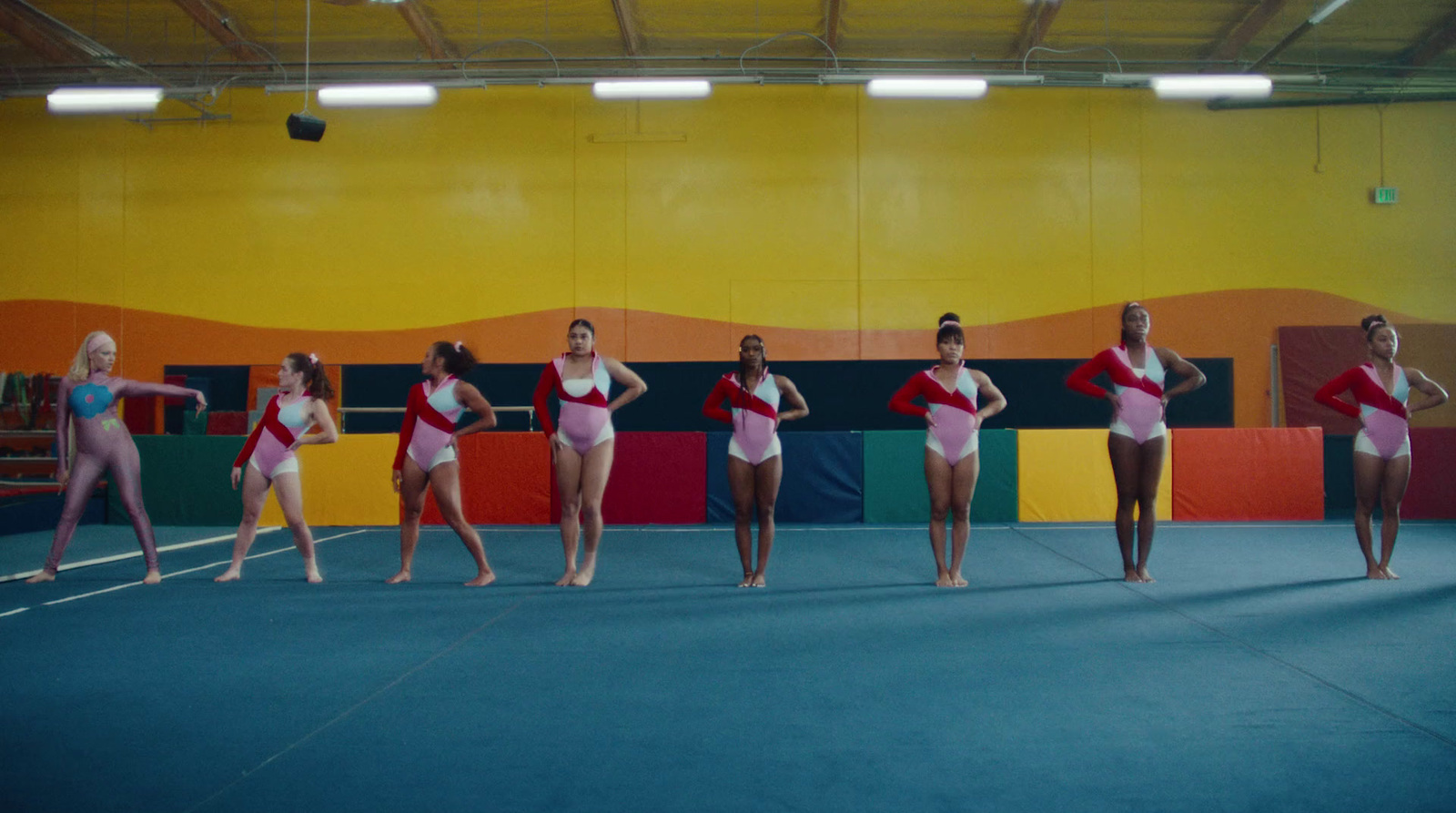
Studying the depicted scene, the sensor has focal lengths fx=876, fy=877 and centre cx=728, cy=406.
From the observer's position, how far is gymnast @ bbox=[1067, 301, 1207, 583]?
5.86m

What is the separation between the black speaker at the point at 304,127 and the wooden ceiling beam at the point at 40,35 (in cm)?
411

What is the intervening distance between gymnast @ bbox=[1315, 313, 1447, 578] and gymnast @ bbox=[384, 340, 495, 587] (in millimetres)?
6003

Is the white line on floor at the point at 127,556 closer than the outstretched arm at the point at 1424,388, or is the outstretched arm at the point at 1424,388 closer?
the outstretched arm at the point at 1424,388

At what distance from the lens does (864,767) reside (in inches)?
104

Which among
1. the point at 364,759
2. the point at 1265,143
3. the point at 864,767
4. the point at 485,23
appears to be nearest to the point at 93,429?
the point at 364,759

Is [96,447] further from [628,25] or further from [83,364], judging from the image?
[628,25]

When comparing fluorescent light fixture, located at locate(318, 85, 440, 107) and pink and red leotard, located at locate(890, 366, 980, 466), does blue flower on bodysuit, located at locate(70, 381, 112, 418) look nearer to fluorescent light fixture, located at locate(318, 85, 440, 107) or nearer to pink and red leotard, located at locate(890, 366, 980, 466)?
fluorescent light fixture, located at locate(318, 85, 440, 107)

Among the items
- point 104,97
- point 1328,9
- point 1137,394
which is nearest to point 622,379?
point 1137,394

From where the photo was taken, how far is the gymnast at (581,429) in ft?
19.2

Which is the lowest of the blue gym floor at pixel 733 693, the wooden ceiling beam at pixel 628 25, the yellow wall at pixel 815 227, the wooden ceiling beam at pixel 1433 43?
the blue gym floor at pixel 733 693

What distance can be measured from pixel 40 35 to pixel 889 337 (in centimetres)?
1217

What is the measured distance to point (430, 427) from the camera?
584cm

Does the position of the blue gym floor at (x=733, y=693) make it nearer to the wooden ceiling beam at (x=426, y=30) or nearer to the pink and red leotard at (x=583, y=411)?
the pink and red leotard at (x=583, y=411)

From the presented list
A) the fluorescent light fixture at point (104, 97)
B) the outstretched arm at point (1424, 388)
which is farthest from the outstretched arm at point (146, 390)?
the outstretched arm at point (1424, 388)
